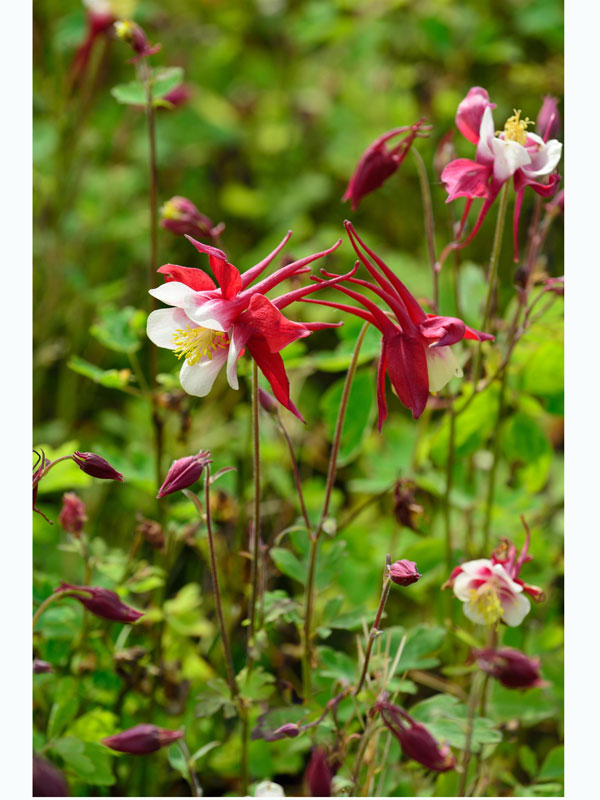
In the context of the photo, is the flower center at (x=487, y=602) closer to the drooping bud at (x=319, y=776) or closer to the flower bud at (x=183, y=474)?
the drooping bud at (x=319, y=776)

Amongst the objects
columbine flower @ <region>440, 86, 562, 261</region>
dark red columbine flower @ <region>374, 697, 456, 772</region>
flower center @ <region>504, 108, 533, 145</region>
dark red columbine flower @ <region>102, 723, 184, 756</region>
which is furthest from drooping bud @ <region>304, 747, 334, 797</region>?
flower center @ <region>504, 108, 533, 145</region>

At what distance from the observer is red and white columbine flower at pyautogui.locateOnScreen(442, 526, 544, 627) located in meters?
0.97

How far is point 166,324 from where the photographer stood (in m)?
0.85

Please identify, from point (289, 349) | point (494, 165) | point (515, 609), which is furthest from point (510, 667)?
point (494, 165)

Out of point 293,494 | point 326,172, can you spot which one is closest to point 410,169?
point 326,172

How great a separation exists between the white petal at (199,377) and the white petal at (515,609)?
46 centimetres

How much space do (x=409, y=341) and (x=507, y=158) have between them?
24 cm

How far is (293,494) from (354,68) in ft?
5.26

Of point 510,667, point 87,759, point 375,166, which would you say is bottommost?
point 87,759

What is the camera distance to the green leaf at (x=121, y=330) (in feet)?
4.16

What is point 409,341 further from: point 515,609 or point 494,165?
point 515,609

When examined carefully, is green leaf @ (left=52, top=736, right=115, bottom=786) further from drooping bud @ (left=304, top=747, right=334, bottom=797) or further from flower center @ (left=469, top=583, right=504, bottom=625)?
flower center @ (left=469, top=583, right=504, bottom=625)

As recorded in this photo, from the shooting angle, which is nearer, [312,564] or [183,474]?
[183,474]

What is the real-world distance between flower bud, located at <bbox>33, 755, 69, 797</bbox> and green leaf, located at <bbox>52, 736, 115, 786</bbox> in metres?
0.14
